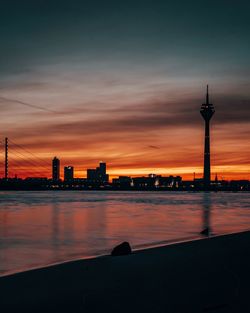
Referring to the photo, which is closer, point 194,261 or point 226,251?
point 194,261

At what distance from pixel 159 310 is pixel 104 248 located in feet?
41.1

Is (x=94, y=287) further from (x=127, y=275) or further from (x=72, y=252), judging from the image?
(x=72, y=252)

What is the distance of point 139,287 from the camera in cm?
791

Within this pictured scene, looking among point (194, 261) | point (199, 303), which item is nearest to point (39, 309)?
point (199, 303)

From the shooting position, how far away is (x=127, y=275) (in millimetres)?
9203

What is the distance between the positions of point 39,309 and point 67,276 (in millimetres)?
2884

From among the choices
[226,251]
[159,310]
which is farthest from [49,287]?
[226,251]

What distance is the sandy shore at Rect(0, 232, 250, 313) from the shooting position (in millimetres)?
6637

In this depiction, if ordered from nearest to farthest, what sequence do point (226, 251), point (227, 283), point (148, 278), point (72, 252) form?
point (227, 283)
point (148, 278)
point (226, 251)
point (72, 252)

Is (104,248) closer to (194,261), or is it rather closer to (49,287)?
(194,261)

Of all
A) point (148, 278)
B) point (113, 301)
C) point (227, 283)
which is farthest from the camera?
point (148, 278)

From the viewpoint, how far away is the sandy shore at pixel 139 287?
21.8ft

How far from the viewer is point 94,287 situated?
8.02 metres

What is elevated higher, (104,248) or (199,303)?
(199,303)
